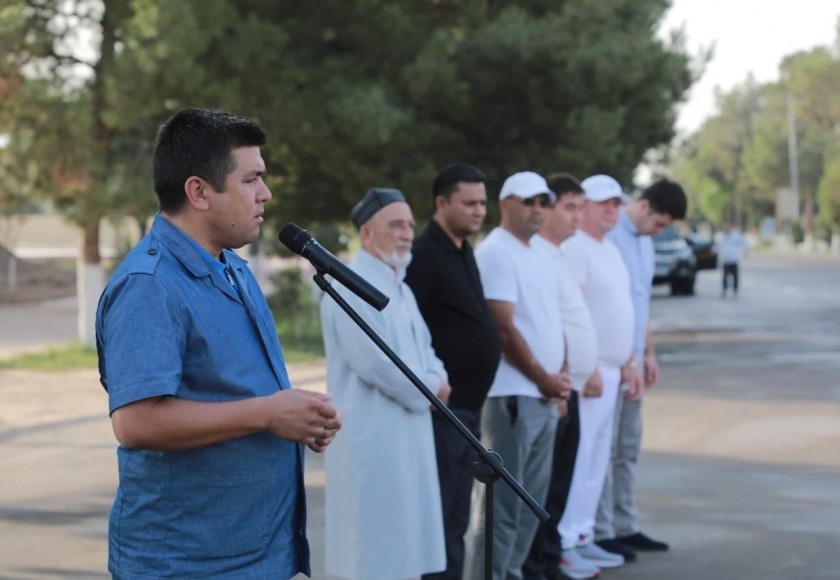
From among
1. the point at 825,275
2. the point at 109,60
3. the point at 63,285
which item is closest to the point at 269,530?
the point at 109,60

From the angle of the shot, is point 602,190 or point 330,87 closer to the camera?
point 602,190

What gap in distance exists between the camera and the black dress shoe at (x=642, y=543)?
26.5 ft

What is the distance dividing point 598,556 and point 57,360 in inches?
497

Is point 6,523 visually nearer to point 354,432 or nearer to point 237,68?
point 354,432

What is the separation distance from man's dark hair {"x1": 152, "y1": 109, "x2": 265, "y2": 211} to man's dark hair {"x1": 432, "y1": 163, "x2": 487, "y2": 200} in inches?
133

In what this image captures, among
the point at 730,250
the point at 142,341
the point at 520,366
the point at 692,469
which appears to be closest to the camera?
the point at 142,341

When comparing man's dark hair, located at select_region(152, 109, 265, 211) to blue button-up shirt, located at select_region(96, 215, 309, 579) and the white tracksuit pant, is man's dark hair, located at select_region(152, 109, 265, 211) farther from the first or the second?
the white tracksuit pant

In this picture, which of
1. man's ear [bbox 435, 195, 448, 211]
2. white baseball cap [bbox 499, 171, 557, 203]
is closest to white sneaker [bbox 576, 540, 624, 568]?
white baseball cap [bbox 499, 171, 557, 203]

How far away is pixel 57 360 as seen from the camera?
18938 mm

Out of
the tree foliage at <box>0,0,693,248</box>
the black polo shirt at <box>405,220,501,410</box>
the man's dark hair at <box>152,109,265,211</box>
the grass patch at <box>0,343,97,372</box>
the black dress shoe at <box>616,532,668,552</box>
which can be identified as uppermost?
the tree foliage at <box>0,0,693,248</box>

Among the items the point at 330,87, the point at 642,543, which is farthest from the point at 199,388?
the point at 330,87

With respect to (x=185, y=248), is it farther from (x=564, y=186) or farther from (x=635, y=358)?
(x=635, y=358)

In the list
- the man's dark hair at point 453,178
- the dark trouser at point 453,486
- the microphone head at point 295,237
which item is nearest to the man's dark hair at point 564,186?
the man's dark hair at point 453,178

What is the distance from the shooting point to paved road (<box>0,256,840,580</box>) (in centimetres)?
785
